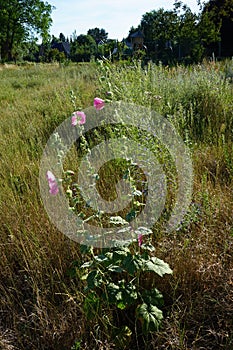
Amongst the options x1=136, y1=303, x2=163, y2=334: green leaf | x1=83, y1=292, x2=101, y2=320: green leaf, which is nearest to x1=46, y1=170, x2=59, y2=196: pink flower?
x1=83, y1=292, x2=101, y2=320: green leaf

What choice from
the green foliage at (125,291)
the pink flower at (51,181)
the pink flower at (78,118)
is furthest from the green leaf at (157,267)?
the pink flower at (78,118)

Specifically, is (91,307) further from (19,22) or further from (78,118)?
(19,22)

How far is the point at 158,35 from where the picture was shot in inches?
433

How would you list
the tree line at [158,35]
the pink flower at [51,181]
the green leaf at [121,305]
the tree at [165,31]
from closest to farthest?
the pink flower at [51,181] < the green leaf at [121,305] < the tree line at [158,35] < the tree at [165,31]

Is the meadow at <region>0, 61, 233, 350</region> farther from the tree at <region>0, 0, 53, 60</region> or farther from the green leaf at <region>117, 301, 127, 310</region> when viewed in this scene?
the tree at <region>0, 0, 53, 60</region>

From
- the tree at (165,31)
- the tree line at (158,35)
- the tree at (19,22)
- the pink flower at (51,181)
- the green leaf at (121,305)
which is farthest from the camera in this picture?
the tree at (19,22)

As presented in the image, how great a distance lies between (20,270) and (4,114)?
3883 mm

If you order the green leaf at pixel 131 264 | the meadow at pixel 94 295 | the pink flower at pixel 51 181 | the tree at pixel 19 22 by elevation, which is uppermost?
the tree at pixel 19 22

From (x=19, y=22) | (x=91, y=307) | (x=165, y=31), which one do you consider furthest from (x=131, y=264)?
(x=19, y=22)

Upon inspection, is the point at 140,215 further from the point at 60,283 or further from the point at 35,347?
the point at 35,347

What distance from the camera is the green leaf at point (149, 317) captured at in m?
1.28

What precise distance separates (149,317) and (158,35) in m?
11.3

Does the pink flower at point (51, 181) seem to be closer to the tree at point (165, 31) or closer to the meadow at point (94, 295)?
the meadow at point (94, 295)

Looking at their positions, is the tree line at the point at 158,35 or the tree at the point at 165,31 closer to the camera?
the tree line at the point at 158,35
